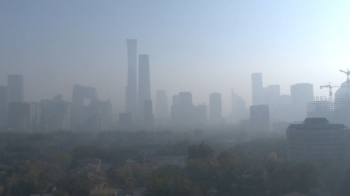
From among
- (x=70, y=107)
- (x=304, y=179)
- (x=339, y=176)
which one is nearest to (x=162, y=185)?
(x=304, y=179)

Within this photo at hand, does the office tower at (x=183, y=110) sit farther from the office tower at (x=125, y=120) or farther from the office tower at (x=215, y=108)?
the office tower at (x=125, y=120)

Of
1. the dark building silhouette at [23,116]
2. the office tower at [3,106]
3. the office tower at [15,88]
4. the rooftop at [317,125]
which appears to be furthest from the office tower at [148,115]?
the rooftop at [317,125]

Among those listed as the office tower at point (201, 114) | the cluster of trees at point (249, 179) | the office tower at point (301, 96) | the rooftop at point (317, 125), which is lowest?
the cluster of trees at point (249, 179)

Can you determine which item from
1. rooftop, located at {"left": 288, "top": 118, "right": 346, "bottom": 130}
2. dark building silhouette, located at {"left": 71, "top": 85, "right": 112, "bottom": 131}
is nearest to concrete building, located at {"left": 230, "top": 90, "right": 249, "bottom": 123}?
dark building silhouette, located at {"left": 71, "top": 85, "right": 112, "bottom": 131}

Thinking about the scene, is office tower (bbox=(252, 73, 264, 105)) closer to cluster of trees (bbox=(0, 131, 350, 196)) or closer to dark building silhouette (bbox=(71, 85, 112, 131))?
dark building silhouette (bbox=(71, 85, 112, 131))

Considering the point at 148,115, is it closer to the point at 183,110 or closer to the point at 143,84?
the point at 143,84

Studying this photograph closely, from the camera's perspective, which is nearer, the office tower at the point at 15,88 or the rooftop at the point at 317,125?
the rooftop at the point at 317,125

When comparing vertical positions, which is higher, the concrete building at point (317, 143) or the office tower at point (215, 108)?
the office tower at point (215, 108)
